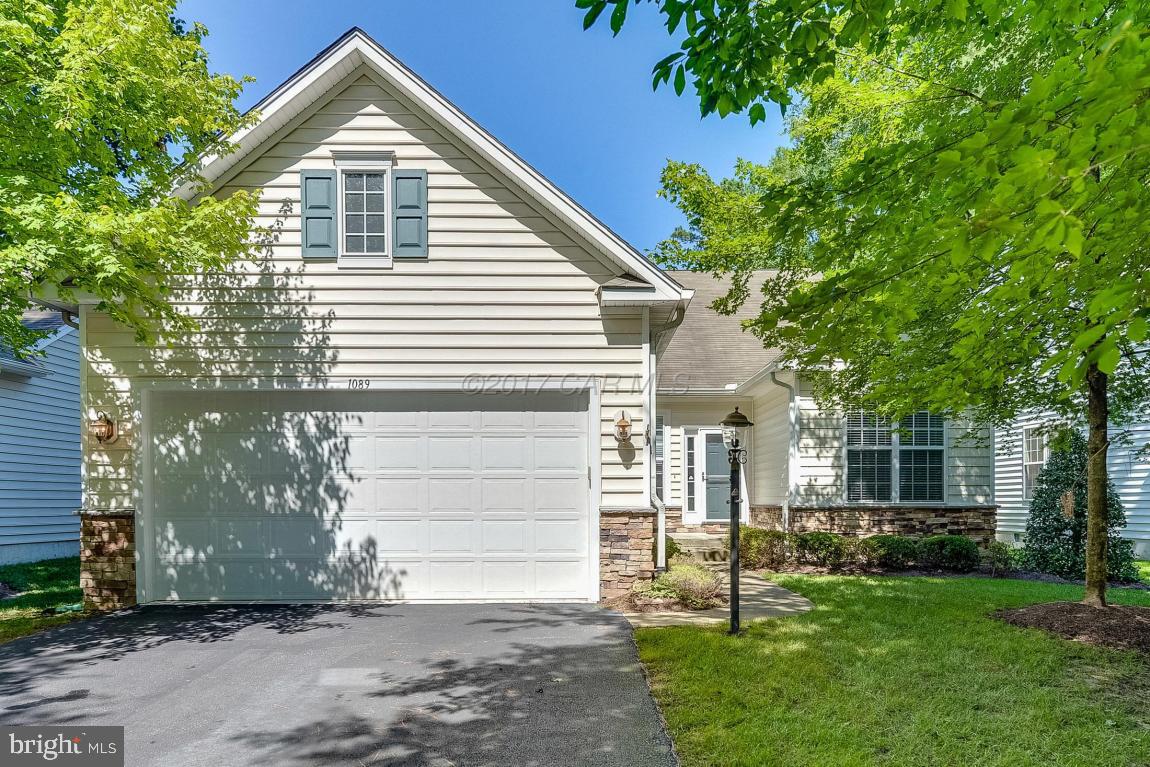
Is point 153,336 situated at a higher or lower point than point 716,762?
higher

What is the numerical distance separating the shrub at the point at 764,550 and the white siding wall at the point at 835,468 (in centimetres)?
89

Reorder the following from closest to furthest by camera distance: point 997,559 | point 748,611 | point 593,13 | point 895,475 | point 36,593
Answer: point 593,13 < point 748,611 < point 36,593 < point 997,559 < point 895,475

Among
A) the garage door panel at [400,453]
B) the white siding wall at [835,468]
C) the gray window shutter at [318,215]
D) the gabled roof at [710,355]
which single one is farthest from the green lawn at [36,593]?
the white siding wall at [835,468]

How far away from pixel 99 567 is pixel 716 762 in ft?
24.6

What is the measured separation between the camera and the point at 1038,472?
12.9 meters

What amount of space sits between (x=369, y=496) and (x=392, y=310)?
88.9 inches

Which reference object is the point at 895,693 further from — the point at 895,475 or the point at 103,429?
the point at 103,429

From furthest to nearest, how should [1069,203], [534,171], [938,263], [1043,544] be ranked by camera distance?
1. [1043,544]
2. [534,171]
3. [938,263]
4. [1069,203]

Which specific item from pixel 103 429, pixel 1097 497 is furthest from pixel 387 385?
pixel 1097 497

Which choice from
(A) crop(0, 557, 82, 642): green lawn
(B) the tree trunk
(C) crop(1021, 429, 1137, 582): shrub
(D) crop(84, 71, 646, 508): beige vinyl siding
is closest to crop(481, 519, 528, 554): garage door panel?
(D) crop(84, 71, 646, 508): beige vinyl siding

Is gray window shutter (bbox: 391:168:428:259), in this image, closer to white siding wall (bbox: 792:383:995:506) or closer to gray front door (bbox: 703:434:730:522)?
white siding wall (bbox: 792:383:995:506)

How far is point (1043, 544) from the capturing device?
10.9 m

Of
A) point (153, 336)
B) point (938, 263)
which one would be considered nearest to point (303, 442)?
point (153, 336)

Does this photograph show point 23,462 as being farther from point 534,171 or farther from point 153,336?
point 534,171
